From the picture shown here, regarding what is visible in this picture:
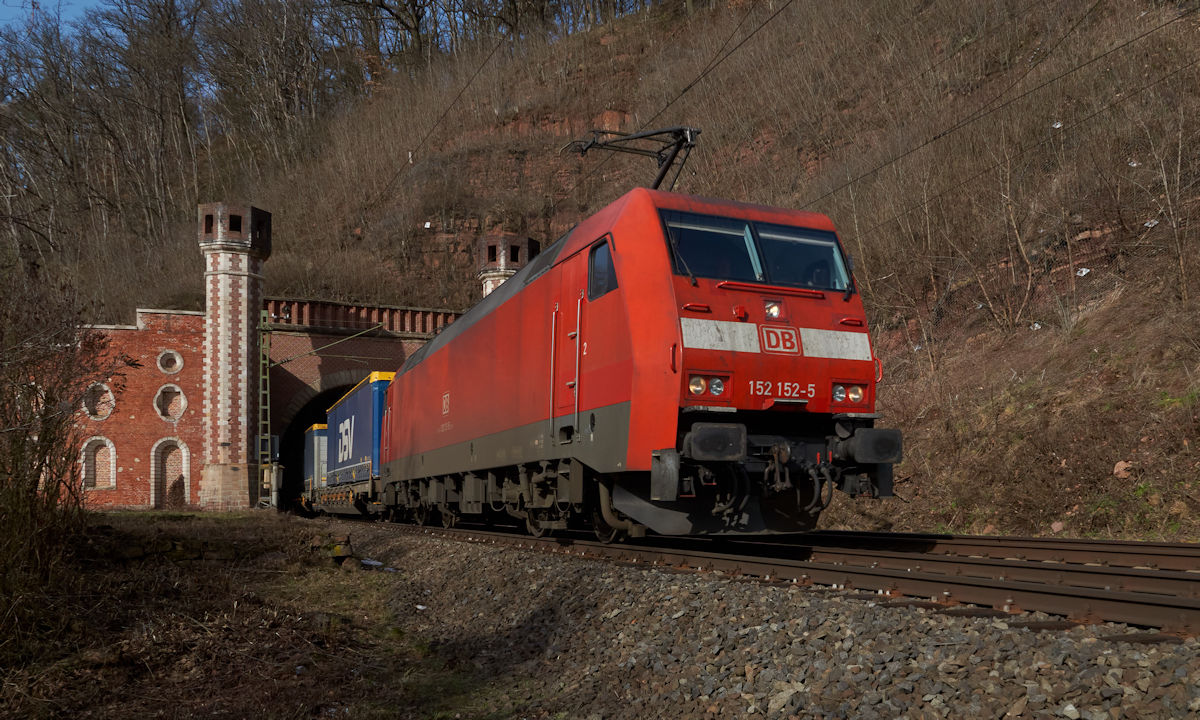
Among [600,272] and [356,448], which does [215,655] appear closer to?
[600,272]

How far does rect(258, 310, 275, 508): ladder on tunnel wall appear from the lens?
29.0m

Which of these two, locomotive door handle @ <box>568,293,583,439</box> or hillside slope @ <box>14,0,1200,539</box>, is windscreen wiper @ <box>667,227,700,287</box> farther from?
hillside slope @ <box>14,0,1200,539</box>

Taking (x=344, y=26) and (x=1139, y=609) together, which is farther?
(x=344, y=26)

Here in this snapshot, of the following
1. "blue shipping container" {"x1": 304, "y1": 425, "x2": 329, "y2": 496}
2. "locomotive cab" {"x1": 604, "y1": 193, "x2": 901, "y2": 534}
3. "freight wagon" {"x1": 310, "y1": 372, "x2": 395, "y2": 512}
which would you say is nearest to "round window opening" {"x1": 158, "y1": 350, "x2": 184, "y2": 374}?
"blue shipping container" {"x1": 304, "y1": 425, "x2": 329, "y2": 496}

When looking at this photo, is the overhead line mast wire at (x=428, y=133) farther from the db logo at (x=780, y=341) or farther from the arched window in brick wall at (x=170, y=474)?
the db logo at (x=780, y=341)

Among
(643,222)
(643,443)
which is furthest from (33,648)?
(643,222)

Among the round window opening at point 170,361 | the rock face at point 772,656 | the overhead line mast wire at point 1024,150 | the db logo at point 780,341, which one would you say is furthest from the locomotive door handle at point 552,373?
the round window opening at point 170,361

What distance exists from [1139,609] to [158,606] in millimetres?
6917

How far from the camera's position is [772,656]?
5047mm

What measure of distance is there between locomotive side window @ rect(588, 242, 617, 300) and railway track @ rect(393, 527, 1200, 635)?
268cm

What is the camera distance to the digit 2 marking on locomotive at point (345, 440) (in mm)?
24495

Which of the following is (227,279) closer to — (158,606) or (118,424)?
(118,424)

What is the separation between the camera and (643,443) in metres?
7.95

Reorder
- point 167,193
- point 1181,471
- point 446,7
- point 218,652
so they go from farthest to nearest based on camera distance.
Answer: point 446,7 → point 167,193 → point 1181,471 → point 218,652
